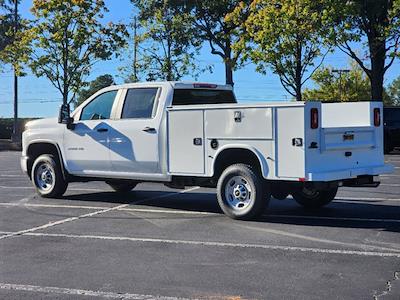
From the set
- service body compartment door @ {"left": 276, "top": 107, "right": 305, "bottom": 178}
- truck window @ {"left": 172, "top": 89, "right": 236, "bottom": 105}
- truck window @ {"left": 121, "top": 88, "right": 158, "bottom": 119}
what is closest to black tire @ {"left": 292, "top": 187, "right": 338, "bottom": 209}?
service body compartment door @ {"left": 276, "top": 107, "right": 305, "bottom": 178}

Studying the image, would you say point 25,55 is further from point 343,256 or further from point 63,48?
point 343,256

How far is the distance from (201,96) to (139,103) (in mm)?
1101

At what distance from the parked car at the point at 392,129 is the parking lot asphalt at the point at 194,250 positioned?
45.7 ft

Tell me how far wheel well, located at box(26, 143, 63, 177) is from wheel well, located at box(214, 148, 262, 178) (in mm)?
3783

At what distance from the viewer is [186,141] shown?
29.5ft

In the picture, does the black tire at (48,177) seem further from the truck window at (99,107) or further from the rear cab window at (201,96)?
the rear cab window at (201,96)

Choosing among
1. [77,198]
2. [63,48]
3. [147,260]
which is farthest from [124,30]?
[147,260]

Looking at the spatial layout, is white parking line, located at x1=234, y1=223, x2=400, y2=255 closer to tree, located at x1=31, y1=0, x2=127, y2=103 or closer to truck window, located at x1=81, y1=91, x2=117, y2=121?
truck window, located at x1=81, y1=91, x2=117, y2=121

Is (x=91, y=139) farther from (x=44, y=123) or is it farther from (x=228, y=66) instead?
(x=228, y=66)

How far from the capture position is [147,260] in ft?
20.9

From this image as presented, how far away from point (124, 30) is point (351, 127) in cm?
2758

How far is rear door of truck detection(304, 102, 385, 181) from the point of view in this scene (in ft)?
26.0

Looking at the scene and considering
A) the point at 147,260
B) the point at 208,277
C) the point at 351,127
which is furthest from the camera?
the point at 351,127

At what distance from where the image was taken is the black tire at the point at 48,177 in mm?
11125
